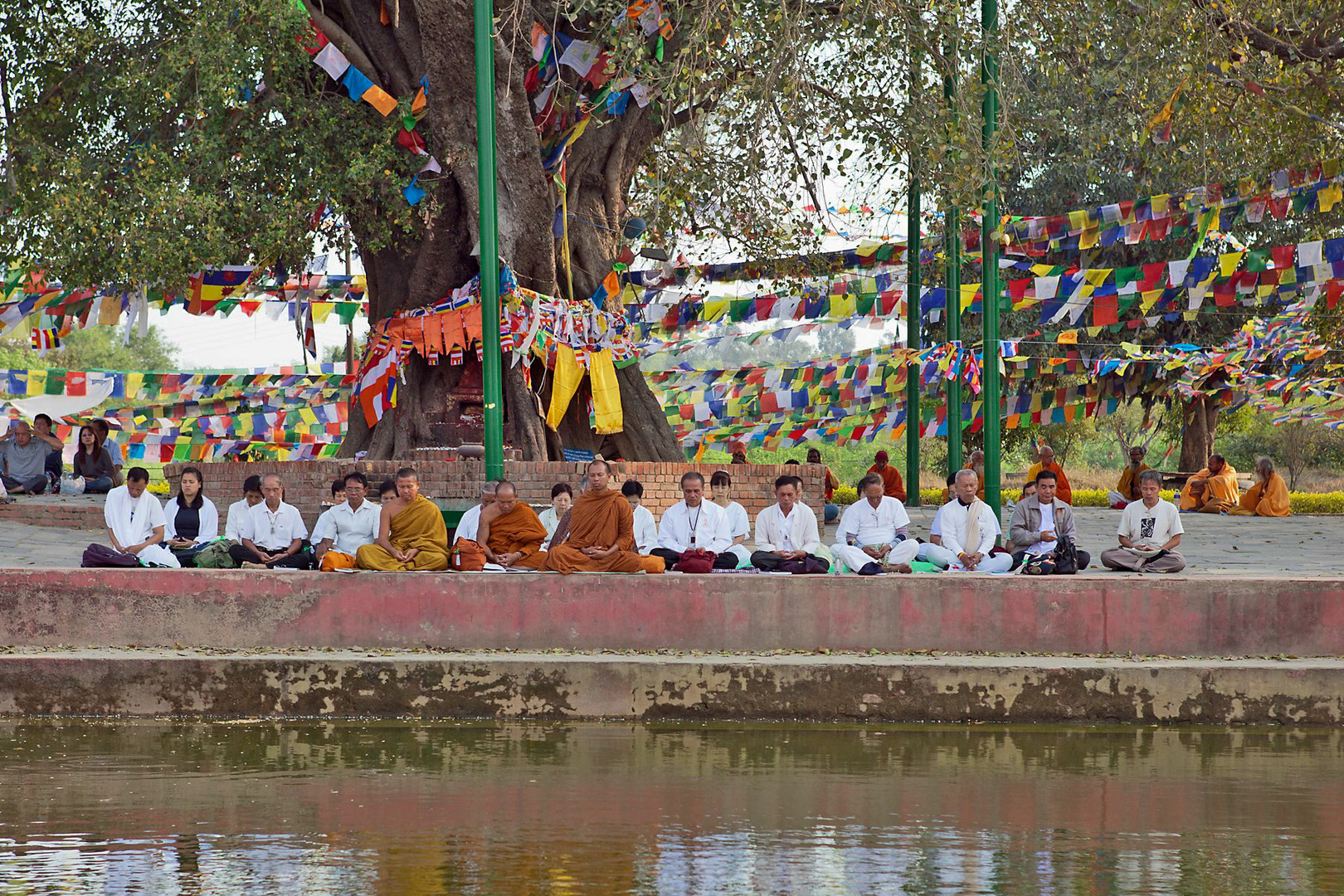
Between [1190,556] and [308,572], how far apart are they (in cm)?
772

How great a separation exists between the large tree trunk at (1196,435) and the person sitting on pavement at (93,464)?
62.1ft

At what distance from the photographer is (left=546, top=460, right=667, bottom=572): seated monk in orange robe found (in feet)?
29.9

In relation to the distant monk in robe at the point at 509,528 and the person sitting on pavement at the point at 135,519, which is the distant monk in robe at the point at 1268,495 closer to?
the distant monk in robe at the point at 509,528

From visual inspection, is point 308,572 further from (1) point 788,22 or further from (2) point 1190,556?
(2) point 1190,556

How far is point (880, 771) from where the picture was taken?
672cm

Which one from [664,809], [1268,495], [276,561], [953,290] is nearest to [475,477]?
[276,561]

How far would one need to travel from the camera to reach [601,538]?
9453 mm

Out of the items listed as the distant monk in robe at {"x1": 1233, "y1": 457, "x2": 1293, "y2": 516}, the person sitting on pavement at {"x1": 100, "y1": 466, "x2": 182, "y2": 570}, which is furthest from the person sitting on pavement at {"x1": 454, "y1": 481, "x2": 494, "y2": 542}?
the distant monk in robe at {"x1": 1233, "y1": 457, "x2": 1293, "y2": 516}

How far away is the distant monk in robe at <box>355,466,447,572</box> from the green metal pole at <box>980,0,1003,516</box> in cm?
444

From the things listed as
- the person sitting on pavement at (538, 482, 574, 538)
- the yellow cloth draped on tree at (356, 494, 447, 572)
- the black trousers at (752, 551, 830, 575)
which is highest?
the person sitting on pavement at (538, 482, 574, 538)

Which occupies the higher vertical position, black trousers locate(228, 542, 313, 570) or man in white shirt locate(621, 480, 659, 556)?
man in white shirt locate(621, 480, 659, 556)

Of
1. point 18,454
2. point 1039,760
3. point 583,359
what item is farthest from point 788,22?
point 18,454

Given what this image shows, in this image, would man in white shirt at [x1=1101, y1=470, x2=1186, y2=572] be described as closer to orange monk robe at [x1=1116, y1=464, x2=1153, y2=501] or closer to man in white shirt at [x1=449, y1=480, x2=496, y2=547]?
man in white shirt at [x1=449, y1=480, x2=496, y2=547]

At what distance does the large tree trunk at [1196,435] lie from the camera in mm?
27234
